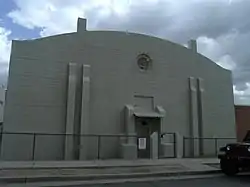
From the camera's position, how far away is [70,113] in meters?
19.2

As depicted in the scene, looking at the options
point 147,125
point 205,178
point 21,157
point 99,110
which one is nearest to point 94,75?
point 99,110

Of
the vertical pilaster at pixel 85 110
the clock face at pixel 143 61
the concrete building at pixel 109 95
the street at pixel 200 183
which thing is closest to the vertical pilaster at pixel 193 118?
the concrete building at pixel 109 95

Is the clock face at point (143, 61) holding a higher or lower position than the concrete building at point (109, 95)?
higher

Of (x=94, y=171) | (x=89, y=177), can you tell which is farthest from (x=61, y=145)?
(x=89, y=177)

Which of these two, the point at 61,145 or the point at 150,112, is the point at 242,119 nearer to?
the point at 150,112

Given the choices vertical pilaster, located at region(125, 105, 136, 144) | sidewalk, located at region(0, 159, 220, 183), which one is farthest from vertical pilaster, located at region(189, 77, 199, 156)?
sidewalk, located at region(0, 159, 220, 183)

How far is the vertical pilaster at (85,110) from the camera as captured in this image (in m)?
19.1

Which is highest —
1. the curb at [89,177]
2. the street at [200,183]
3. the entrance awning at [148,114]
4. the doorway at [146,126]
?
the entrance awning at [148,114]

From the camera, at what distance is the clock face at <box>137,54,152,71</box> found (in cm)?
2206

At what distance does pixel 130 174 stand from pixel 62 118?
26.5 ft

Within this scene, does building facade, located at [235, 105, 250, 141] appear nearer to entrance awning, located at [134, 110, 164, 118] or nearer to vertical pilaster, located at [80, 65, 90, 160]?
entrance awning, located at [134, 110, 164, 118]

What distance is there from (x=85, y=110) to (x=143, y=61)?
5.73 m

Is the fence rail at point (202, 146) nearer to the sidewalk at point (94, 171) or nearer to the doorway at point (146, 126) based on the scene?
the doorway at point (146, 126)

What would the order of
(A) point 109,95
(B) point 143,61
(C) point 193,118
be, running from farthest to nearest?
(C) point 193,118 < (B) point 143,61 < (A) point 109,95
